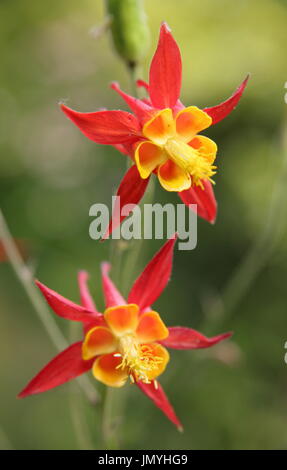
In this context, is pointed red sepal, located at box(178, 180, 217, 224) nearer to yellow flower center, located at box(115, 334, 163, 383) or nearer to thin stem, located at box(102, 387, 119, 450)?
yellow flower center, located at box(115, 334, 163, 383)

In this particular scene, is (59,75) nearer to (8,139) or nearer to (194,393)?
(8,139)

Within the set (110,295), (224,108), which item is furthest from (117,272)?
(224,108)

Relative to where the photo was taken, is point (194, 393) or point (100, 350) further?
point (194, 393)

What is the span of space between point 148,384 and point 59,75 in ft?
8.42

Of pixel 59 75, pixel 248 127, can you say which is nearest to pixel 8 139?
pixel 59 75

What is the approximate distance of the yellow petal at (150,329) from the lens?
1406 mm

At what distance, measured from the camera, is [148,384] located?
4.90 ft

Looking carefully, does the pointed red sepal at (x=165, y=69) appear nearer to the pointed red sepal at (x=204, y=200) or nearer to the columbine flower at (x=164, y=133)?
the columbine flower at (x=164, y=133)

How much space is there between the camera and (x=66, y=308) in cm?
135

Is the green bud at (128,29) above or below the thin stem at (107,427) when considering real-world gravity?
above

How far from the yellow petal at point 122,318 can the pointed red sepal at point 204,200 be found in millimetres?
248

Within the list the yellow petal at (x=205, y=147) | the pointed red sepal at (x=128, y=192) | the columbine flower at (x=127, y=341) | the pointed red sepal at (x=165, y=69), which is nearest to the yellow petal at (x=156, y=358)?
the columbine flower at (x=127, y=341)

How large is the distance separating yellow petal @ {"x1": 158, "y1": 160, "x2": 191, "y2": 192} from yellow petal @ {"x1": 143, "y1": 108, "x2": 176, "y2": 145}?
0.20 ft

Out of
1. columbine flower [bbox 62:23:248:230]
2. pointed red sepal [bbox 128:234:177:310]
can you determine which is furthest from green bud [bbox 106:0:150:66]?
pointed red sepal [bbox 128:234:177:310]
